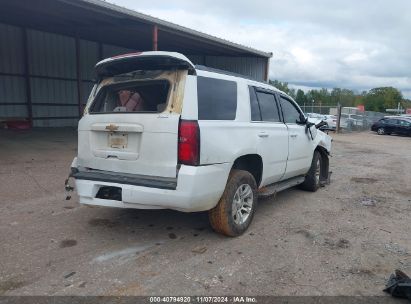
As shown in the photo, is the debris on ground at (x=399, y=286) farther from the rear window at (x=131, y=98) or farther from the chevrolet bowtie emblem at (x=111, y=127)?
the chevrolet bowtie emblem at (x=111, y=127)

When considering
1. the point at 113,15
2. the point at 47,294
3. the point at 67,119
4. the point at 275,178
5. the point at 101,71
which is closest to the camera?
the point at 47,294

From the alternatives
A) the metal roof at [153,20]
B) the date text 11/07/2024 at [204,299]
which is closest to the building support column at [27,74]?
the metal roof at [153,20]

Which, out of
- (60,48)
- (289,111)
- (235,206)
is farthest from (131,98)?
(60,48)

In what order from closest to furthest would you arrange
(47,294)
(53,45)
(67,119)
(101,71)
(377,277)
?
(47,294), (377,277), (101,71), (53,45), (67,119)

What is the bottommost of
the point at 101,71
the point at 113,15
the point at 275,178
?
the point at 275,178

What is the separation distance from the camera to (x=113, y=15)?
34.5 feet

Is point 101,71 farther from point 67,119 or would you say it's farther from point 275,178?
point 67,119

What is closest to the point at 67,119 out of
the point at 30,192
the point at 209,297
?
the point at 30,192

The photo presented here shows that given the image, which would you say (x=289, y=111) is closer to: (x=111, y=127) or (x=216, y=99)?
(x=216, y=99)

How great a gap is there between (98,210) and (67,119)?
48.6 ft

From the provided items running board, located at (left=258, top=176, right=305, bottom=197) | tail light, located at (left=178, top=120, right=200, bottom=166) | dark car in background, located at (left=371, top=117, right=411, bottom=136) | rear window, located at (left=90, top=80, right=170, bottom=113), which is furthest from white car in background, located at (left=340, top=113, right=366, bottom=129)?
tail light, located at (left=178, top=120, right=200, bottom=166)

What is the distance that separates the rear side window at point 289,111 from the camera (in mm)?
5426

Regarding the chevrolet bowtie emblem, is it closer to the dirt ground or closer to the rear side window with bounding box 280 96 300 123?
the dirt ground

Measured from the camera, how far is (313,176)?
6.48m
